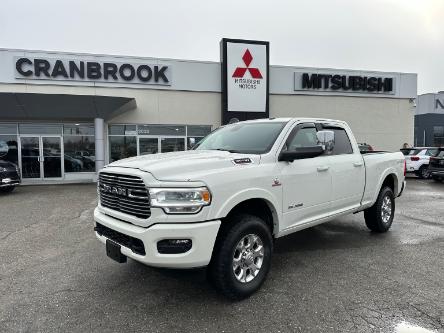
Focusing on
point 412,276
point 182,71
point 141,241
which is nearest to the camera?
point 141,241

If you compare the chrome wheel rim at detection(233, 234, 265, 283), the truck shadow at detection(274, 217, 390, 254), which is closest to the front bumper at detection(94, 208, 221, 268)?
the chrome wheel rim at detection(233, 234, 265, 283)

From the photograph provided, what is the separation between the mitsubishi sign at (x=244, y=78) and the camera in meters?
17.3

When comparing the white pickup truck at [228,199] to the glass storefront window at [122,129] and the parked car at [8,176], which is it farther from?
the glass storefront window at [122,129]

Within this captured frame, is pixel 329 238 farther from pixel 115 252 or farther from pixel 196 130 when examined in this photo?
pixel 196 130

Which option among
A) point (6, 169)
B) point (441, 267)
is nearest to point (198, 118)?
point (6, 169)

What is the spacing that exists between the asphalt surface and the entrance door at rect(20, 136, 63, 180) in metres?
10.4

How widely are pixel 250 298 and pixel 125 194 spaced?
172 centimetres

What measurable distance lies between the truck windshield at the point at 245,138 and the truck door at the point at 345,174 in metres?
1.05

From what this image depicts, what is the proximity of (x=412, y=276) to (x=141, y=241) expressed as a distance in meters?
3.35

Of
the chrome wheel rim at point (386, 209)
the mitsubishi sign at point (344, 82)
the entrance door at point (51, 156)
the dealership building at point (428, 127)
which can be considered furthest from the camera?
the dealership building at point (428, 127)

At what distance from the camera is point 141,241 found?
3.30m

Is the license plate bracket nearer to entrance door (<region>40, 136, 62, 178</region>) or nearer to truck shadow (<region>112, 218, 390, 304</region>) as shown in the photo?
truck shadow (<region>112, 218, 390, 304</region>)

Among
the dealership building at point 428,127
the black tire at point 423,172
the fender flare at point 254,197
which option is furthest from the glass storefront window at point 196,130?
the dealership building at point 428,127

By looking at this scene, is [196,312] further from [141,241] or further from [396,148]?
[396,148]
